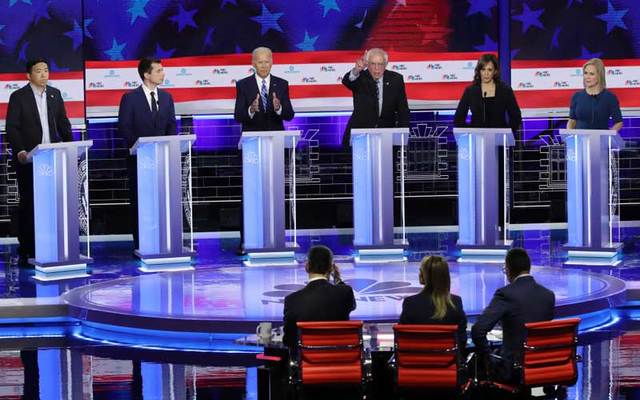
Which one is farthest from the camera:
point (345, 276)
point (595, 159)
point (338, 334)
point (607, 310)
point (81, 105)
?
point (81, 105)

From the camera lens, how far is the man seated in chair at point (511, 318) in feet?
19.5

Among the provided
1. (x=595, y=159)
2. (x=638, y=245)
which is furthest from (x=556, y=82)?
(x=595, y=159)

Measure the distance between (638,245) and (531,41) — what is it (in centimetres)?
284

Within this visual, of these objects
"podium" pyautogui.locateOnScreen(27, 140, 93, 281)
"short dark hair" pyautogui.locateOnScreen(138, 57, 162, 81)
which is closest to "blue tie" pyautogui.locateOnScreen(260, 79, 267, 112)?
"short dark hair" pyautogui.locateOnScreen(138, 57, 162, 81)

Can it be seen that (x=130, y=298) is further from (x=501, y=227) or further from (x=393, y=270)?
(x=501, y=227)

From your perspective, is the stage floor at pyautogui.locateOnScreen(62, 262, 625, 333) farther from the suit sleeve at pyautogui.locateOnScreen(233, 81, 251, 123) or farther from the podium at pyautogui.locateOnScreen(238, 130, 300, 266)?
the suit sleeve at pyautogui.locateOnScreen(233, 81, 251, 123)

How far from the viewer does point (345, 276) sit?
31.3 feet

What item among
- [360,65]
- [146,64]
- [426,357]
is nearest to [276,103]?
[360,65]

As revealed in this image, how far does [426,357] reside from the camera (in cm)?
579

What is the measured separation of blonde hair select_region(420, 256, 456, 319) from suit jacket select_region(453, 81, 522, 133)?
473 centimetres

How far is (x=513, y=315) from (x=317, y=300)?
3.05ft

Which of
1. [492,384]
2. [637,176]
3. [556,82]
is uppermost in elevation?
[556,82]

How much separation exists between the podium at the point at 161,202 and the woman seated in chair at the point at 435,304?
4.55 metres

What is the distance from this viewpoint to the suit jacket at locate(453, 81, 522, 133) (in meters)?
10.6
